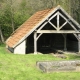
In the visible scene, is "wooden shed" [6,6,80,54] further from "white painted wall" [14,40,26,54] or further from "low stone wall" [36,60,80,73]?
"low stone wall" [36,60,80,73]

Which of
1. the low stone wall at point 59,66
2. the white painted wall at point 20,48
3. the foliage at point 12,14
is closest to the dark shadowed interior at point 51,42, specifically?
the white painted wall at point 20,48

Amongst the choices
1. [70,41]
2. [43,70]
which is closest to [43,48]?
[70,41]

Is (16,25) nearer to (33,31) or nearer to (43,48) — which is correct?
(43,48)

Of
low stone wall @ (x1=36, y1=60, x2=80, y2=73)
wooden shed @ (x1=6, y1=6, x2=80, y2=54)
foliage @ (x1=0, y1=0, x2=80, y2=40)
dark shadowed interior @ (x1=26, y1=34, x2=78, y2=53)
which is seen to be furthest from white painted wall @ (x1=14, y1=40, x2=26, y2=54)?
foliage @ (x1=0, y1=0, x2=80, y2=40)

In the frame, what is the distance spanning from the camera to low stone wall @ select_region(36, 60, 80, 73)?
527 inches

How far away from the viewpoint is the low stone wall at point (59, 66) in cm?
1339

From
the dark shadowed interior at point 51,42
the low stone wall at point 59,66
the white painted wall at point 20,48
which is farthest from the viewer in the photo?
the dark shadowed interior at point 51,42

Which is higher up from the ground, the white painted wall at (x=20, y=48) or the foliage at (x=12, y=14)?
the foliage at (x=12, y=14)

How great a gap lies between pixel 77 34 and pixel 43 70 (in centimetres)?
1201

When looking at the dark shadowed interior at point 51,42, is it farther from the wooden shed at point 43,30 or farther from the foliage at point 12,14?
the foliage at point 12,14

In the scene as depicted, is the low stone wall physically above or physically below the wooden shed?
below

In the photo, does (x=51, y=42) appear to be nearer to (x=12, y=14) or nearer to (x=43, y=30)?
(x=43, y=30)

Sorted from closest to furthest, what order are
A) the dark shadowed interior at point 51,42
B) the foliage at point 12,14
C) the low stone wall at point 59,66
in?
the low stone wall at point 59,66 < the dark shadowed interior at point 51,42 < the foliage at point 12,14

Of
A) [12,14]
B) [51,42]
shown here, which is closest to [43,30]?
[51,42]
